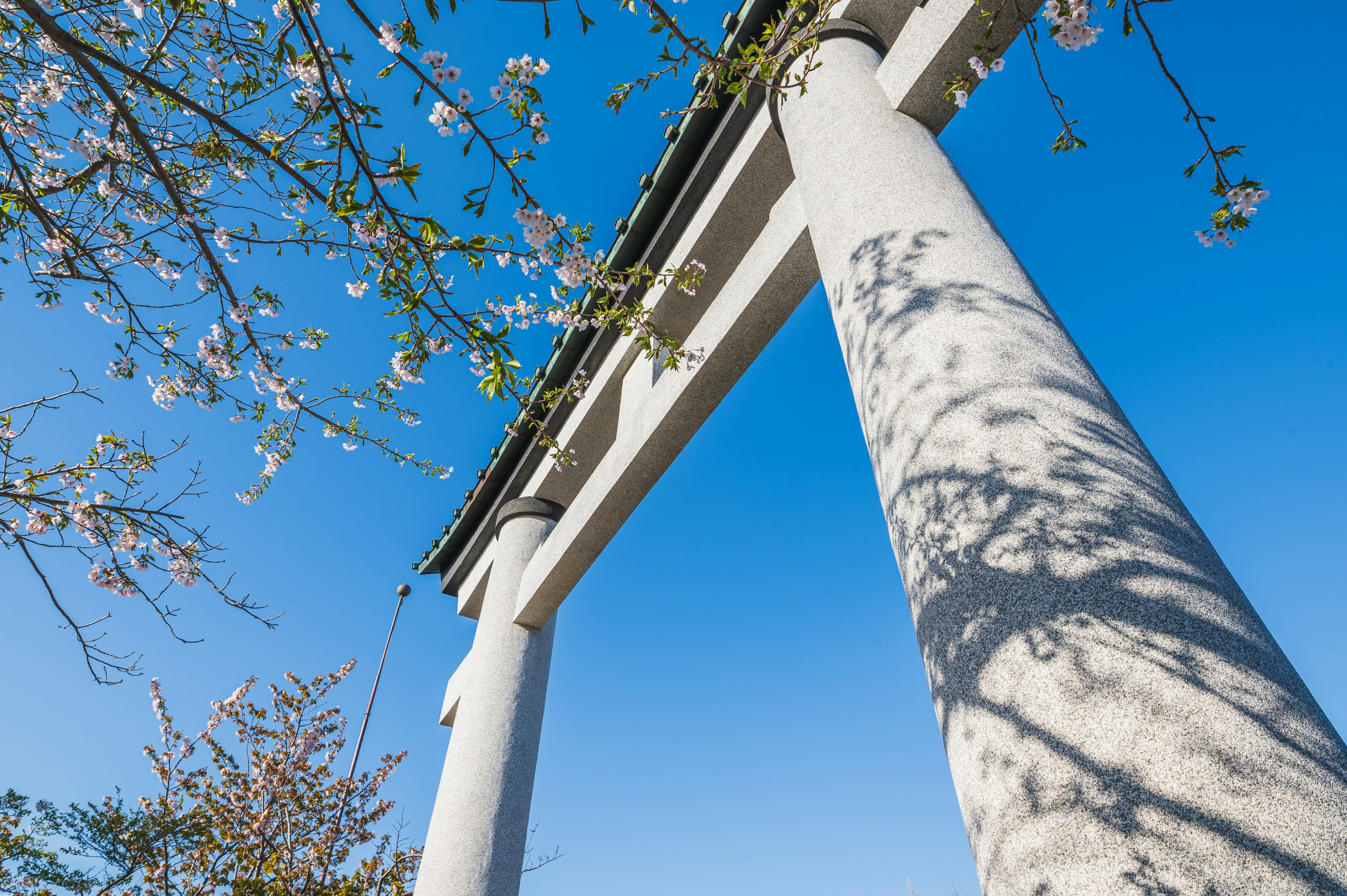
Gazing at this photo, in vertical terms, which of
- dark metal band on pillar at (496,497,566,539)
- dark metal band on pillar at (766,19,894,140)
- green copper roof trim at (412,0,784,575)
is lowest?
dark metal band on pillar at (766,19,894,140)

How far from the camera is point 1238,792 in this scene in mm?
1587

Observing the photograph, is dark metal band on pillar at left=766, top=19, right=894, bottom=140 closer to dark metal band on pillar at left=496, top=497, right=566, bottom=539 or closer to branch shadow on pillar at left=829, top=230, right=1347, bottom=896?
branch shadow on pillar at left=829, top=230, right=1347, bottom=896

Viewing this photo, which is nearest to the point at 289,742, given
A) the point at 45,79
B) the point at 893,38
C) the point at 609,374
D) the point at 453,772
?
the point at 453,772

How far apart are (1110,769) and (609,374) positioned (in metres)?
7.26

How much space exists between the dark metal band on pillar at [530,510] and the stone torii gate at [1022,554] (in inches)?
210

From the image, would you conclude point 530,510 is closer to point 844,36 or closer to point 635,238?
point 635,238

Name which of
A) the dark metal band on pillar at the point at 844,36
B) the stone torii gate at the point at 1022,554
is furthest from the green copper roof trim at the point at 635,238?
the stone torii gate at the point at 1022,554

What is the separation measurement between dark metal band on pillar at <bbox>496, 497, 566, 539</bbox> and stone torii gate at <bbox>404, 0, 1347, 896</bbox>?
5342 millimetres

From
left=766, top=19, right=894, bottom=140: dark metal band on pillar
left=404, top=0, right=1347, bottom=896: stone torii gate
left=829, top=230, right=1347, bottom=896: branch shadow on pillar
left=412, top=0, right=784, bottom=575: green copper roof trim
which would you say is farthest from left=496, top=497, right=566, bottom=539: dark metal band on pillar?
left=829, top=230, right=1347, bottom=896: branch shadow on pillar

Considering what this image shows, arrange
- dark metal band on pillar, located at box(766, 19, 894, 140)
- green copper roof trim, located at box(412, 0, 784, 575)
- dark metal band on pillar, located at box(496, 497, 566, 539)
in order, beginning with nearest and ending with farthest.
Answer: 1. dark metal band on pillar, located at box(766, 19, 894, 140)
2. green copper roof trim, located at box(412, 0, 784, 575)
3. dark metal band on pillar, located at box(496, 497, 566, 539)

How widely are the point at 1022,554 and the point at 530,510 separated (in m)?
8.38

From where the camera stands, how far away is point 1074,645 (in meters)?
1.96

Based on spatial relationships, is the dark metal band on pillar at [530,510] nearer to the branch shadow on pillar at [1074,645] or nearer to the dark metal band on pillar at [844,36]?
the dark metal band on pillar at [844,36]

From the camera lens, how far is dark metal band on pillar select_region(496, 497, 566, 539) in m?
9.88
